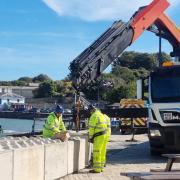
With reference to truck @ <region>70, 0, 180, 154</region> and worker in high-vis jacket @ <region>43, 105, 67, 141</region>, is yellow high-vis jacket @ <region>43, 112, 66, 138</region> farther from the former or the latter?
truck @ <region>70, 0, 180, 154</region>

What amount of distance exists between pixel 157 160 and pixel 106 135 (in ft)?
12.2

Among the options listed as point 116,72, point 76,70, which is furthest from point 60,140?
point 116,72

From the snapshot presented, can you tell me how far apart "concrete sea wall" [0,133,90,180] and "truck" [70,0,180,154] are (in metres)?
3.20

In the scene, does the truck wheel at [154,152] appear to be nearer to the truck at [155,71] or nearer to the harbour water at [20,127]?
the truck at [155,71]

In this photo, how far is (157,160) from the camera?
56.1ft

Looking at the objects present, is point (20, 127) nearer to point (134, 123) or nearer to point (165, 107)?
point (134, 123)

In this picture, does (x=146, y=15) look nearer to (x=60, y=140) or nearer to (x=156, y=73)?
(x=156, y=73)

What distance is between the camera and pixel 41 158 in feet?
35.8

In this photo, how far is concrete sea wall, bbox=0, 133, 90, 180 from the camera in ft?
29.8

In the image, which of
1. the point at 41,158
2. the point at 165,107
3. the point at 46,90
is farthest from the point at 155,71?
the point at 46,90

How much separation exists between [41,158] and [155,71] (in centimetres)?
721

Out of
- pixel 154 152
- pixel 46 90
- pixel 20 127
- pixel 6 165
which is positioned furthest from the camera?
pixel 46 90

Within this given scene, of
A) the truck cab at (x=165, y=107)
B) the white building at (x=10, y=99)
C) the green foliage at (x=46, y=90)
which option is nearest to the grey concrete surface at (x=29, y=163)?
the truck cab at (x=165, y=107)

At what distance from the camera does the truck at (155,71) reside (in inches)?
667
